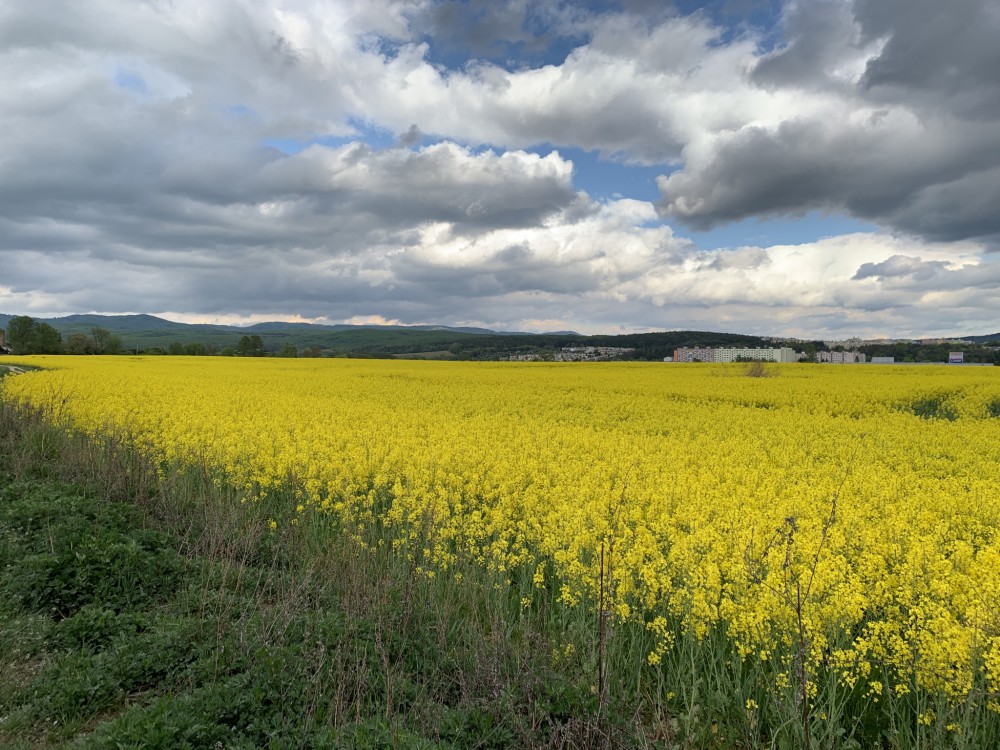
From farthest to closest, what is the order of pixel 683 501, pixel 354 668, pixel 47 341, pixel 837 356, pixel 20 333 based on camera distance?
pixel 20 333
pixel 47 341
pixel 837 356
pixel 683 501
pixel 354 668

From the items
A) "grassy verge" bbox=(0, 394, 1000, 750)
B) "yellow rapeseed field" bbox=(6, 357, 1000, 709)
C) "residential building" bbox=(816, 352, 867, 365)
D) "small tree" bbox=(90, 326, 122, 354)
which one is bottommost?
A: "grassy verge" bbox=(0, 394, 1000, 750)

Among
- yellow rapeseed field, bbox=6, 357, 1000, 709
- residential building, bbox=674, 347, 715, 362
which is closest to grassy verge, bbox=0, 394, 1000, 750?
yellow rapeseed field, bbox=6, 357, 1000, 709

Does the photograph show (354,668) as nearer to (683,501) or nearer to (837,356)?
(683,501)

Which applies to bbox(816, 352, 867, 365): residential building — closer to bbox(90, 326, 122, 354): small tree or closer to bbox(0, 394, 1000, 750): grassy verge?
bbox(0, 394, 1000, 750): grassy verge

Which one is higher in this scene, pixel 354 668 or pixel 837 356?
pixel 837 356

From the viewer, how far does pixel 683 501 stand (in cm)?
771

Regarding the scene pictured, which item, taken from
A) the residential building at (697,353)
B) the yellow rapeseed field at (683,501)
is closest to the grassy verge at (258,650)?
the yellow rapeseed field at (683,501)

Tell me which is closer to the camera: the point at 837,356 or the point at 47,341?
the point at 837,356

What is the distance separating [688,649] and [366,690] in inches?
106

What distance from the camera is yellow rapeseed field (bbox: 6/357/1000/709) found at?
4.40 metres

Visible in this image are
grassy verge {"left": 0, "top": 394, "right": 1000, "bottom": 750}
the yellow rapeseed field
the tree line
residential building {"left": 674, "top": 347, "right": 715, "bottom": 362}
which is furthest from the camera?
residential building {"left": 674, "top": 347, "right": 715, "bottom": 362}

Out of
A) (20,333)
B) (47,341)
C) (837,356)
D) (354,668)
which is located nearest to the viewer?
(354,668)

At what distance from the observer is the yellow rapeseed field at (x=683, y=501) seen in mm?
4402

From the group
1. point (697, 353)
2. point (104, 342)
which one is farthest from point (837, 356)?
point (104, 342)
